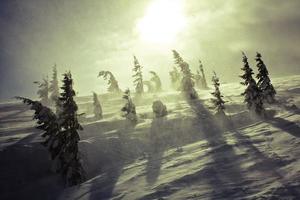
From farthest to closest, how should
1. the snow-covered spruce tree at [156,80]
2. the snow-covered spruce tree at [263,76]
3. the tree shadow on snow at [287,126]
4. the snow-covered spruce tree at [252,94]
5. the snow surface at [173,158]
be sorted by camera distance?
1. the snow-covered spruce tree at [156,80]
2. the snow-covered spruce tree at [263,76]
3. the snow-covered spruce tree at [252,94]
4. the tree shadow on snow at [287,126]
5. the snow surface at [173,158]

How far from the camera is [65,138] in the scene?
1270 inches

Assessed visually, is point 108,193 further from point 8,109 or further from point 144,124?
point 8,109

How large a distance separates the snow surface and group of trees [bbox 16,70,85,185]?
1.58 meters

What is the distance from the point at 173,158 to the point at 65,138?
38.2ft

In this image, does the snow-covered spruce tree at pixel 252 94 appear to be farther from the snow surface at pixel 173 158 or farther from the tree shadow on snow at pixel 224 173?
the tree shadow on snow at pixel 224 173

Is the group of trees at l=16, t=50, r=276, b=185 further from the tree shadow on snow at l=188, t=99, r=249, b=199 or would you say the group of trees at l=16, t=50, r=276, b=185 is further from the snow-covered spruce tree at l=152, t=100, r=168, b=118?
the tree shadow on snow at l=188, t=99, r=249, b=199

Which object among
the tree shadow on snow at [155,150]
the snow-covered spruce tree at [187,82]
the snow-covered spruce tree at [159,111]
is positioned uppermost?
the snow-covered spruce tree at [187,82]

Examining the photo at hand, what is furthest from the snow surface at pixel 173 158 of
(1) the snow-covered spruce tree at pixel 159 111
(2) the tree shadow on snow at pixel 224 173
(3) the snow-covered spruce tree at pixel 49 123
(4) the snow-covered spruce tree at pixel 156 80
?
(4) the snow-covered spruce tree at pixel 156 80

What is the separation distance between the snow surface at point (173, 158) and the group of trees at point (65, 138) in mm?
1580

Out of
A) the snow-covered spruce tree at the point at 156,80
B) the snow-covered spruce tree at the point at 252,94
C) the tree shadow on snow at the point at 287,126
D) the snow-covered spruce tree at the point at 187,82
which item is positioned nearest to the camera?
the tree shadow on snow at the point at 287,126

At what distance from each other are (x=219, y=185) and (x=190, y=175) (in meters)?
3.38

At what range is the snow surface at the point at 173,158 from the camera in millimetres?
19641

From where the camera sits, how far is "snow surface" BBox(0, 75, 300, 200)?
1964 cm

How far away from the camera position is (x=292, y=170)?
18953 mm
